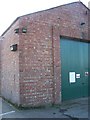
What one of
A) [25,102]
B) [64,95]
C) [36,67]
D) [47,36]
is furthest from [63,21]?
[25,102]

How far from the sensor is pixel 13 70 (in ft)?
37.1

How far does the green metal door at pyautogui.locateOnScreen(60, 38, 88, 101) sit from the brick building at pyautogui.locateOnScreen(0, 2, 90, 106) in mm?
54

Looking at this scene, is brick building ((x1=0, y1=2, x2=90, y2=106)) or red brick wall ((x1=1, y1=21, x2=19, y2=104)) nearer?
brick building ((x1=0, y1=2, x2=90, y2=106))

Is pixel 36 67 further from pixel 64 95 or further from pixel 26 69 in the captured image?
pixel 64 95

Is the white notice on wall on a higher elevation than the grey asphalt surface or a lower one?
higher

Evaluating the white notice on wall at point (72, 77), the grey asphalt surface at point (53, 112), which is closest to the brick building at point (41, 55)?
the white notice on wall at point (72, 77)

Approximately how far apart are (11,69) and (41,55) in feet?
6.38

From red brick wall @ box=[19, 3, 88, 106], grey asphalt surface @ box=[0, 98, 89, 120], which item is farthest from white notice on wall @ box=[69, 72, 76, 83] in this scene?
grey asphalt surface @ box=[0, 98, 89, 120]

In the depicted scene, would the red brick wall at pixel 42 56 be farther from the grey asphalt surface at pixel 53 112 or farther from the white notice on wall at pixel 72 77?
the white notice on wall at pixel 72 77

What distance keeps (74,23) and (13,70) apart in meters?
4.17

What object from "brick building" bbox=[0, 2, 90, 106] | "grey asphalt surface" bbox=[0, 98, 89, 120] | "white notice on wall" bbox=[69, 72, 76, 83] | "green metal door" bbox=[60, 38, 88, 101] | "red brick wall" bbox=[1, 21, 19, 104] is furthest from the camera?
"white notice on wall" bbox=[69, 72, 76, 83]

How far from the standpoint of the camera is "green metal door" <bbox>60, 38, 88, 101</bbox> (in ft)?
39.4

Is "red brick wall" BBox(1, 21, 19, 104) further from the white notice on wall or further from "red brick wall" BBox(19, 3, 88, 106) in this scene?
the white notice on wall

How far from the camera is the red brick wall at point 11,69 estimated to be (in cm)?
1064
